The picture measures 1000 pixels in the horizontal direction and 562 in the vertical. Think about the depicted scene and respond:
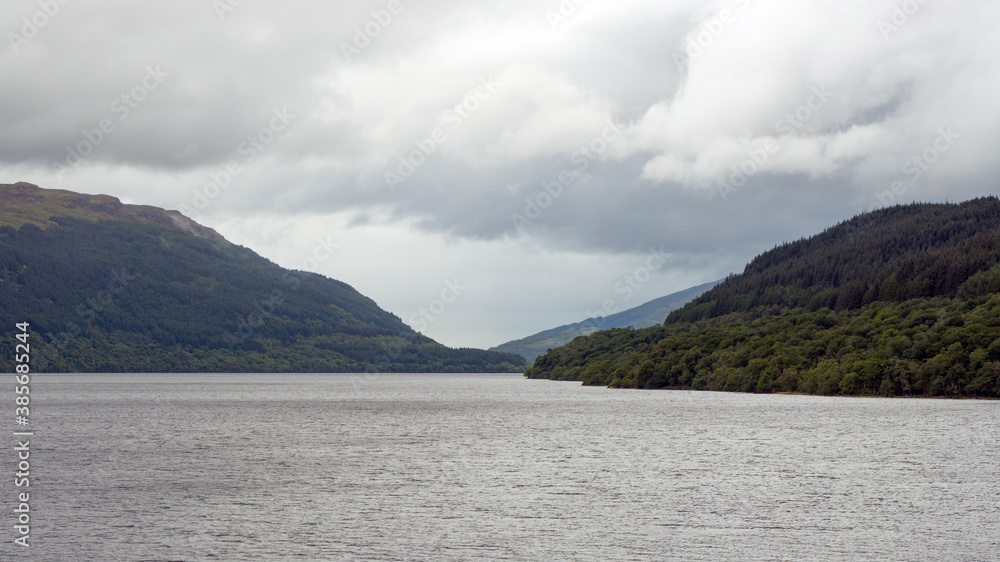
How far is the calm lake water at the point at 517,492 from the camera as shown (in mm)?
40562

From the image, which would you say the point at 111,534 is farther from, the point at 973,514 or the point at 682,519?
the point at 973,514

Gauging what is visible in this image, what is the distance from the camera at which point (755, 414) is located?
140 m

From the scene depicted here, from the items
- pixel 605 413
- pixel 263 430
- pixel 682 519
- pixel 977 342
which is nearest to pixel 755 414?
pixel 605 413

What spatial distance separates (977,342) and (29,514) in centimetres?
16176

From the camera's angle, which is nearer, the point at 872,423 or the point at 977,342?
the point at 872,423

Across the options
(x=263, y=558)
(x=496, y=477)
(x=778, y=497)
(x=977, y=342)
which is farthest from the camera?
(x=977, y=342)

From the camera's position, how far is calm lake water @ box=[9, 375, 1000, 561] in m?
40.6

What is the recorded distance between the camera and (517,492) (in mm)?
57781

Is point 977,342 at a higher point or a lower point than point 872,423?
higher

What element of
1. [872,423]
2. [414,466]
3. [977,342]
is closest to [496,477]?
[414,466]

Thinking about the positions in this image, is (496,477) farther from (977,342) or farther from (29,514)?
(977,342)

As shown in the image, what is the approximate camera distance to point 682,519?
47.8m

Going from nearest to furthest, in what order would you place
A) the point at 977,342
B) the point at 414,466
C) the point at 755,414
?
1. the point at 414,466
2. the point at 755,414
3. the point at 977,342

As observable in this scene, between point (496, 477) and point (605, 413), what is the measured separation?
271 feet
